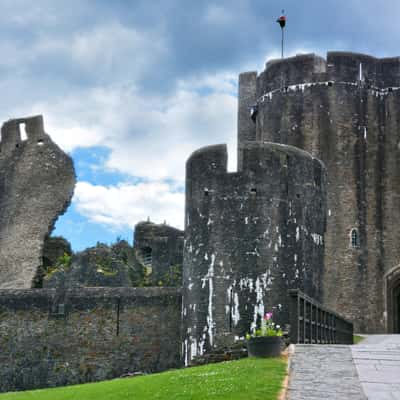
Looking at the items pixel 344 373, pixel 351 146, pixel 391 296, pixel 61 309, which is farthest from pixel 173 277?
pixel 344 373

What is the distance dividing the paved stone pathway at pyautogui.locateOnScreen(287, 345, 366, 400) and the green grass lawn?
0.91ft

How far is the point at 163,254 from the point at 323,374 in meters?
→ 20.4

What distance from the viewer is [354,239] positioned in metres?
32.5

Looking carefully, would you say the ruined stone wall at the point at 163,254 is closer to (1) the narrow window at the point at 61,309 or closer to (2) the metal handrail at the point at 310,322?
(1) the narrow window at the point at 61,309

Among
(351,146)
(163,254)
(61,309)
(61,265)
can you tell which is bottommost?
(61,309)

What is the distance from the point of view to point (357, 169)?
1302 inches

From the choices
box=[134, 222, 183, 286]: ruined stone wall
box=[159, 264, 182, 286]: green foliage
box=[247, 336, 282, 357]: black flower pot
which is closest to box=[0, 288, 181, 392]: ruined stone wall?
box=[159, 264, 182, 286]: green foliage

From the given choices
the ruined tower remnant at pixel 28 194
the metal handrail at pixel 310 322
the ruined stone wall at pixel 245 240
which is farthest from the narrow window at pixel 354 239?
the ruined tower remnant at pixel 28 194

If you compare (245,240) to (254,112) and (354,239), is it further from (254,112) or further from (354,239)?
(254,112)

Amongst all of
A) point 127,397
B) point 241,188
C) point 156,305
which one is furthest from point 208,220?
point 127,397

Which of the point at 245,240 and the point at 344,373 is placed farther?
the point at 245,240

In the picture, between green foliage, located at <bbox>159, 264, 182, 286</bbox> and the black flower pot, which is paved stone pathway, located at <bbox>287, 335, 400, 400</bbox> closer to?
the black flower pot

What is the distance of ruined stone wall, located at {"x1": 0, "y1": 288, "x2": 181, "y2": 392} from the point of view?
85.9ft

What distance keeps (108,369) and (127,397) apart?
42.2 feet
